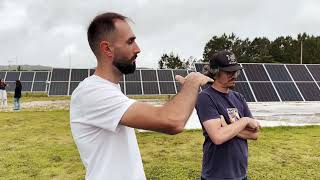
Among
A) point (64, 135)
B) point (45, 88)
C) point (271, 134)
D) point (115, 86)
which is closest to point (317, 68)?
point (271, 134)

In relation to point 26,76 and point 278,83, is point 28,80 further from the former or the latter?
point 278,83

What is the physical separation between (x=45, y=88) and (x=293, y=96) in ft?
94.9

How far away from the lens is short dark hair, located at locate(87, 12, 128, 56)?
246 centimetres

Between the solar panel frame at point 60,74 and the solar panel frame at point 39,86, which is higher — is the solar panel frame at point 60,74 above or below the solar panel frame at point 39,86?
above

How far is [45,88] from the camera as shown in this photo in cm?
4203

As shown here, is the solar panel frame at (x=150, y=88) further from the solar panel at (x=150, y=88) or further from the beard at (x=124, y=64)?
the beard at (x=124, y=64)

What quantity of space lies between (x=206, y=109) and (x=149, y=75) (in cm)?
2947

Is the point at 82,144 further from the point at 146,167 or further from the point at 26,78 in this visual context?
the point at 26,78

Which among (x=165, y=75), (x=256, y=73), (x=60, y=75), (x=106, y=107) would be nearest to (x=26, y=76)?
(x=60, y=75)

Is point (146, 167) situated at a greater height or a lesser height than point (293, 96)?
greater

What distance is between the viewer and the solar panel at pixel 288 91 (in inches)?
733

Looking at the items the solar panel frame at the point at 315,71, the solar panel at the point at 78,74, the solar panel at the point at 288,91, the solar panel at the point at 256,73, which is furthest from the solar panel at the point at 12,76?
the solar panel at the point at 288,91

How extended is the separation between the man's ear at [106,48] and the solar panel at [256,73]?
685 inches

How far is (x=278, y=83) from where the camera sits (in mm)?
19484
